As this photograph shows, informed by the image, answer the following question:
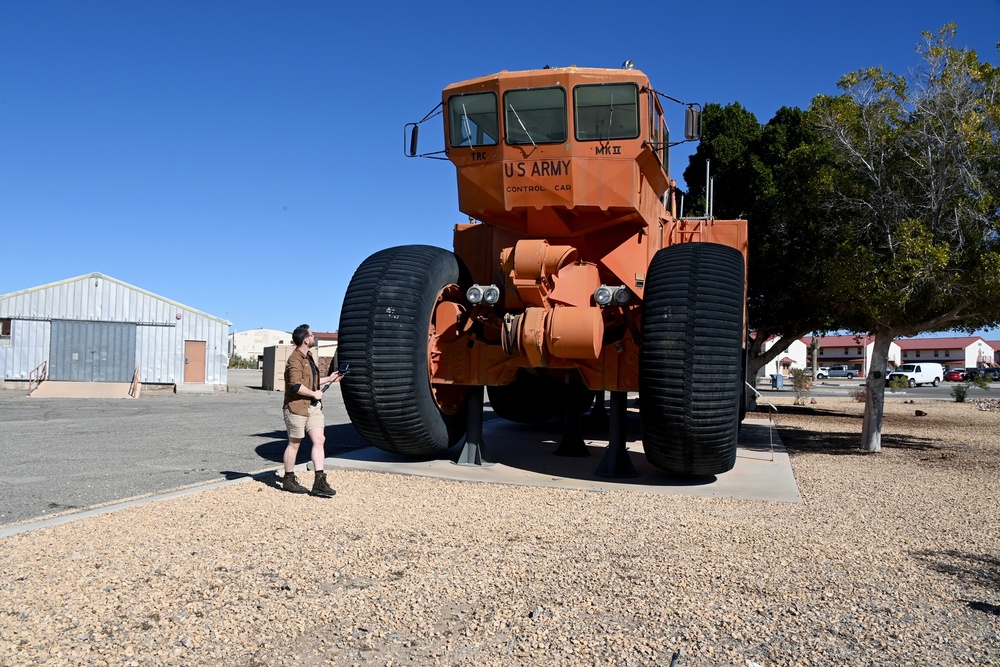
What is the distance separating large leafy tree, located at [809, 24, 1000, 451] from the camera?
31.7ft

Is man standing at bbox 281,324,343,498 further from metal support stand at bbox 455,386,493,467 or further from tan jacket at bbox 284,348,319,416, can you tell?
metal support stand at bbox 455,386,493,467

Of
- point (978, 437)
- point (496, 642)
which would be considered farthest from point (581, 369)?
point (978, 437)

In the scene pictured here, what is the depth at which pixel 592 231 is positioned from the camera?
784cm

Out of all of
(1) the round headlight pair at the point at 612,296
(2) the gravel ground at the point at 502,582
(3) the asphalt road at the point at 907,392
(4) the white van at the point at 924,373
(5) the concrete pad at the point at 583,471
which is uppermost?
(1) the round headlight pair at the point at 612,296

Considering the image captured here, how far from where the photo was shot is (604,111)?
7.48 metres

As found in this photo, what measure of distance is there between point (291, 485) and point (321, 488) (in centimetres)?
29

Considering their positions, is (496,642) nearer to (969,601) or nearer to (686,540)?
(686,540)

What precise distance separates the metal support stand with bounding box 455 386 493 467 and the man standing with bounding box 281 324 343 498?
195 cm

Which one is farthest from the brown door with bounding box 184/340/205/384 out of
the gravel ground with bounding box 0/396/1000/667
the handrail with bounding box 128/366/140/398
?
the gravel ground with bounding box 0/396/1000/667

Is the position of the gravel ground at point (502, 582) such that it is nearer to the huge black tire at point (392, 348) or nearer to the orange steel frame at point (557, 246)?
the huge black tire at point (392, 348)

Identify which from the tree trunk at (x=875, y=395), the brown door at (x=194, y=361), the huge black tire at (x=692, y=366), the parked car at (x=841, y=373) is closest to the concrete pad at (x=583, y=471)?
the huge black tire at (x=692, y=366)

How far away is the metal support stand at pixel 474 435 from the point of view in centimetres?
841

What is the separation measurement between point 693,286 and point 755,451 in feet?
13.6

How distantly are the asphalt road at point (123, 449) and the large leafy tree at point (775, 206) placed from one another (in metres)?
7.51
